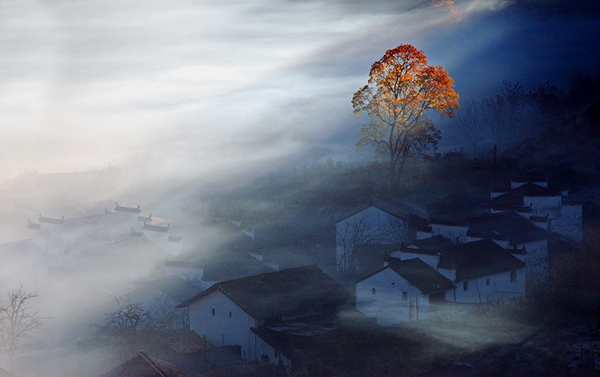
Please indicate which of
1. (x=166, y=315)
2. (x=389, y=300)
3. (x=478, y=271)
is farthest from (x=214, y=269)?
(x=478, y=271)

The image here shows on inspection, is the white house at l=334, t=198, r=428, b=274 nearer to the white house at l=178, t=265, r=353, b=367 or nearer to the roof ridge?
the white house at l=178, t=265, r=353, b=367

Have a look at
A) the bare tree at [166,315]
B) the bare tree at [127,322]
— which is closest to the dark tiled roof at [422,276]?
the bare tree at [166,315]

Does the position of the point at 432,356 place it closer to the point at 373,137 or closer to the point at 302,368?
the point at 302,368

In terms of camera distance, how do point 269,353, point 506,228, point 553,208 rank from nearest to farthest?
point 269,353 → point 506,228 → point 553,208

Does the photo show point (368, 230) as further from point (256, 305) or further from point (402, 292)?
point (256, 305)

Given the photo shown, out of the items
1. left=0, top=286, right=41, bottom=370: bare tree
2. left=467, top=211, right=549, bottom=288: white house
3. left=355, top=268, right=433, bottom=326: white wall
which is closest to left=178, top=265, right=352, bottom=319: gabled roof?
left=355, top=268, right=433, bottom=326: white wall

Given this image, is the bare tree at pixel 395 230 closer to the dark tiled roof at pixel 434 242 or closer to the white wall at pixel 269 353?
the dark tiled roof at pixel 434 242

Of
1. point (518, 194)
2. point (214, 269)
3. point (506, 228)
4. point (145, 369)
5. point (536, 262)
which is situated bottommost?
point (145, 369)
